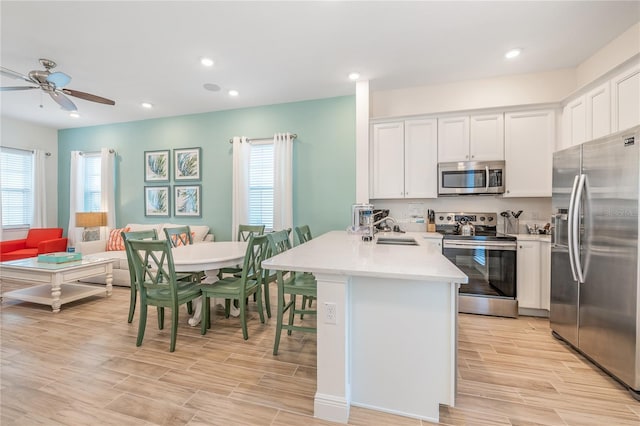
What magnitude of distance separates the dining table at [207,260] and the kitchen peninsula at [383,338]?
3.69ft

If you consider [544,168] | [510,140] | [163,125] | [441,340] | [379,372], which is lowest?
[379,372]

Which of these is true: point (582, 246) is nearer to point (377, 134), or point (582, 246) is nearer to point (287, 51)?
point (377, 134)

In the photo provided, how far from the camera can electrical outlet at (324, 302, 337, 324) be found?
1.56 metres

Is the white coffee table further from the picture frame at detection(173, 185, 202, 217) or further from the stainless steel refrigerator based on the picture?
the stainless steel refrigerator

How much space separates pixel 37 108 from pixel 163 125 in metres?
1.87

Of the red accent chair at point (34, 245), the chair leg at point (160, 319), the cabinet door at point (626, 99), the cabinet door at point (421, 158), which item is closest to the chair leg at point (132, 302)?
the chair leg at point (160, 319)

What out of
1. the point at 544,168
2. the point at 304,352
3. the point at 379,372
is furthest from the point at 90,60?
the point at 544,168

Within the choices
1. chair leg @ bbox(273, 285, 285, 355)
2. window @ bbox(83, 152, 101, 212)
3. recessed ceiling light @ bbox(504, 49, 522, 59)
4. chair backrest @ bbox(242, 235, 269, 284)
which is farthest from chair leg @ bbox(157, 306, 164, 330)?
recessed ceiling light @ bbox(504, 49, 522, 59)

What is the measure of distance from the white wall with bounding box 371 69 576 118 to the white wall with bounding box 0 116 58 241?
6547 millimetres

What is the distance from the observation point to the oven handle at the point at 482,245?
297 cm

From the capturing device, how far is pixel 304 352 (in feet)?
7.49

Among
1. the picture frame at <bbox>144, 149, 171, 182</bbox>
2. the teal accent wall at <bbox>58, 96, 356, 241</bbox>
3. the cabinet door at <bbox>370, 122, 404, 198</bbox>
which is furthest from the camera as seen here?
the picture frame at <bbox>144, 149, 171, 182</bbox>

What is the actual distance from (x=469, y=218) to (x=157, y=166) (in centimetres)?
527

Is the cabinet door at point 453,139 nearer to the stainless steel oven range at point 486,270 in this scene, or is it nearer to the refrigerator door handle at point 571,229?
the stainless steel oven range at point 486,270
